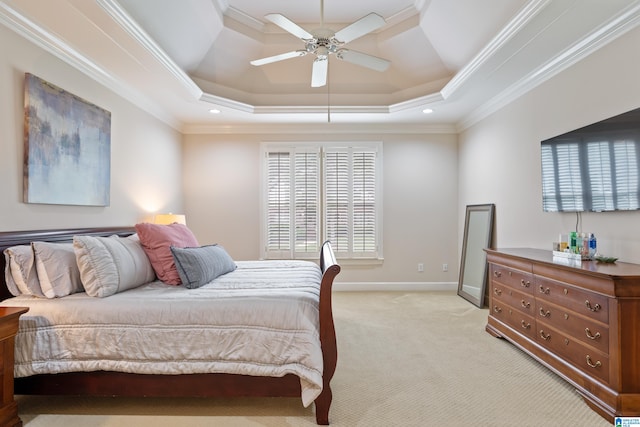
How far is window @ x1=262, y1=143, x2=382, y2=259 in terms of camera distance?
5523mm

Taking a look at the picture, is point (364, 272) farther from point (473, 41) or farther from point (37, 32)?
point (37, 32)

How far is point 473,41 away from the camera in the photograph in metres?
3.58

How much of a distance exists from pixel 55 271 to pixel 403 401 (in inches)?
94.9

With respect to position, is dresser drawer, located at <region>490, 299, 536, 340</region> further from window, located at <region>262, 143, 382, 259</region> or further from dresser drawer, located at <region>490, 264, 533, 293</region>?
window, located at <region>262, 143, 382, 259</region>

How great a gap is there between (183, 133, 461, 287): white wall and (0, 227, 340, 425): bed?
134 inches

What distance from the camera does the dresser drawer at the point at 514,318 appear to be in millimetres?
2879

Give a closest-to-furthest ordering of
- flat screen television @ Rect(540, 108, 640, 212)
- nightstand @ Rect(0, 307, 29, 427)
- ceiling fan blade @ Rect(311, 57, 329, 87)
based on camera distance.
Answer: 1. nightstand @ Rect(0, 307, 29, 427)
2. flat screen television @ Rect(540, 108, 640, 212)
3. ceiling fan blade @ Rect(311, 57, 329, 87)

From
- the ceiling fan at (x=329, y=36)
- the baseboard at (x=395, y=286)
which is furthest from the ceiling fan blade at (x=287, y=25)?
the baseboard at (x=395, y=286)

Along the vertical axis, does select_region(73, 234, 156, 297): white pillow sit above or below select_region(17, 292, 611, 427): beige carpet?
above

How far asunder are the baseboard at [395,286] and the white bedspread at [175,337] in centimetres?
345

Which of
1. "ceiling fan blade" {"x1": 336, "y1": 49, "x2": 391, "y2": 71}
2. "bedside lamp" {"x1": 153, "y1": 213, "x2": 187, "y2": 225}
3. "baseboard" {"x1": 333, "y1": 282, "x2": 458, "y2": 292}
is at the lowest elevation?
"baseboard" {"x1": 333, "y1": 282, "x2": 458, "y2": 292}

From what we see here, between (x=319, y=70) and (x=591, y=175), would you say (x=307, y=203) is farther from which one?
(x=591, y=175)

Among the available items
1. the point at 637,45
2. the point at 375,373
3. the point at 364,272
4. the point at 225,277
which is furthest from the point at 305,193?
the point at 637,45

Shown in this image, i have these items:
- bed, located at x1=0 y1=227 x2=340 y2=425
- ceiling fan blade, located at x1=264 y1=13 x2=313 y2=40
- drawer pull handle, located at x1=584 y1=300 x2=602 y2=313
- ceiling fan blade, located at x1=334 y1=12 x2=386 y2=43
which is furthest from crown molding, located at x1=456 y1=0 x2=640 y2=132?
bed, located at x1=0 y1=227 x2=340 y2=425
